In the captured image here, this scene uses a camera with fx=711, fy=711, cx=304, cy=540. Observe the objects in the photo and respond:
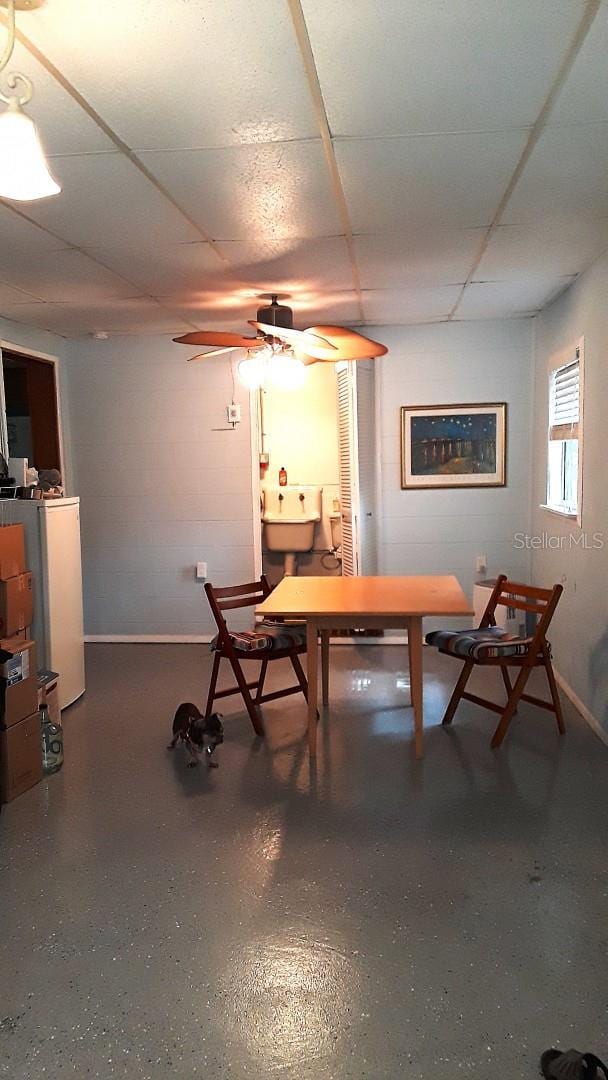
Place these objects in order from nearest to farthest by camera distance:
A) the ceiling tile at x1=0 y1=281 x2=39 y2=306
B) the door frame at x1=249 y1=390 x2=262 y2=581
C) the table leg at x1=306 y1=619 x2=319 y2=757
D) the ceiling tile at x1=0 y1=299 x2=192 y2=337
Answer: the table leg at x1=306 y1=619 x2=319 y2=757, the ceiling tile at x1=0 y1=281 x2=39 y2=306, the ceiling tile at x1=0 y1=299 x2=192 y2=337, the door frame at x1=249 y1=390 x2=262 y2=581

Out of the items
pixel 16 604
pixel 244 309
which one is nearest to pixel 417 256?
pixel 244 309

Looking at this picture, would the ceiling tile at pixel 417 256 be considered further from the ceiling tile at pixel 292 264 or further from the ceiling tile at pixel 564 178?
the ceiling tile at pixel 564 178

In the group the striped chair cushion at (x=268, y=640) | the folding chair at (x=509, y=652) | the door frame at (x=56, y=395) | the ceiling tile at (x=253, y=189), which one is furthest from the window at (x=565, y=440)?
the door frame at (x=56, y=395)

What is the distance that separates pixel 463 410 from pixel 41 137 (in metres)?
3.79

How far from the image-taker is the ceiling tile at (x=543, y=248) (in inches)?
128

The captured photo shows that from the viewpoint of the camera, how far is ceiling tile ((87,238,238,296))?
3.41 meters

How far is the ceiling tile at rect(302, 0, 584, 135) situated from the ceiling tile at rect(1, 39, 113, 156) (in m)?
0.73

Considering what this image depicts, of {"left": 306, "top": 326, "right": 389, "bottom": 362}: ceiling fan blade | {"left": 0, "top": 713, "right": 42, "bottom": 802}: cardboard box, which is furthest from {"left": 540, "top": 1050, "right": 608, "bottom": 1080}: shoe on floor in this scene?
{"left": 306, "top": 326, "right": 389, "bottom": 362}: ceiling fan blade

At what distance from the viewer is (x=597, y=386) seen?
12.0 feet

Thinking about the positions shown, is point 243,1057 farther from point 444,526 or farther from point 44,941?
point 444,526

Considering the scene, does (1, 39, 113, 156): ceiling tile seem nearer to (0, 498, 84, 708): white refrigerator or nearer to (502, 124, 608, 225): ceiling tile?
(502, 124, 608, 225): ceiling tile

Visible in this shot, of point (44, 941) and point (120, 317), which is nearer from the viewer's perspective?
point (44, 941)

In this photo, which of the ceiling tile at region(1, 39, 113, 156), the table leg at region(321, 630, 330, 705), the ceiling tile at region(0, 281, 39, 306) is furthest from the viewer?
the table leg at region(321, 630, 330, 705)

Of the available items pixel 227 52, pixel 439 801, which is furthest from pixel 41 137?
pixel 439 801
